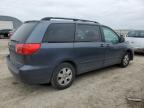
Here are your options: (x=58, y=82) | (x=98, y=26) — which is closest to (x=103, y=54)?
(x=98, y=26)

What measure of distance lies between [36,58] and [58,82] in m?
0.90

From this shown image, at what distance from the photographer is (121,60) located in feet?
Answer: 21.5

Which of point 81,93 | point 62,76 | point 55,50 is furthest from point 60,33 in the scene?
point 81,93

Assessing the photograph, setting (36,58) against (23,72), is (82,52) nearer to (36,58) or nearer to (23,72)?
(36,58)

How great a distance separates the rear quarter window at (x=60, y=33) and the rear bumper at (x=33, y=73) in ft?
2.23

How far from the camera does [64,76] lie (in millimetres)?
4438

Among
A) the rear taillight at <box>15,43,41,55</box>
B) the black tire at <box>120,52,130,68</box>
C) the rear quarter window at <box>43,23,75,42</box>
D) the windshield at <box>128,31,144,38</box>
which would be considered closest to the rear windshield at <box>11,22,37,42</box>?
the rear taillight at <box>15,43,41,55</box>

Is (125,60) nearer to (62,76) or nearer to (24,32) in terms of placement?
(62,76)

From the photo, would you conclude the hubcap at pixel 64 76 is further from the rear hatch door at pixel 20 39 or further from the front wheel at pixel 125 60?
the front wheel at pixel 125 60

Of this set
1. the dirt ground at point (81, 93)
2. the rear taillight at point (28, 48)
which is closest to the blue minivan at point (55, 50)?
the rear taillight at point (28, 48)

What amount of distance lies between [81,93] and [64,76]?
1.98ft

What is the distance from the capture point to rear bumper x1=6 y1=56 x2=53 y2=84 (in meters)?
3.80

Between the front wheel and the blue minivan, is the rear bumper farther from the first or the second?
the front wheel

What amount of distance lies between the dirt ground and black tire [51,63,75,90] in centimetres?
15
